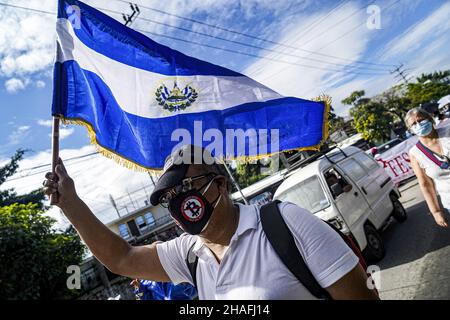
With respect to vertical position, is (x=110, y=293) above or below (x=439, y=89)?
below

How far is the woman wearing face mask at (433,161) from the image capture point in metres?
3.38

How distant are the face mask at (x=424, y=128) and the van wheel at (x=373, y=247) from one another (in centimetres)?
311

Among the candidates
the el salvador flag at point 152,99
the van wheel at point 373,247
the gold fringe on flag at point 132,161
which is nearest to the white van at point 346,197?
the van wheel at point 373,247

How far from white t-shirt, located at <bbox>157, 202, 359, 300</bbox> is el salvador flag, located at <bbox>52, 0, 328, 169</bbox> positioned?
183cm

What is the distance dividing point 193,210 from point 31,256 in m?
8.22

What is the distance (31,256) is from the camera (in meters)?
8.25

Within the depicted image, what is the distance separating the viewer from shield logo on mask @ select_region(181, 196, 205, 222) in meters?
1.88

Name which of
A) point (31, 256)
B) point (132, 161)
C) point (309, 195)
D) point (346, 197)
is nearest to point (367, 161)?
point (346, 197)

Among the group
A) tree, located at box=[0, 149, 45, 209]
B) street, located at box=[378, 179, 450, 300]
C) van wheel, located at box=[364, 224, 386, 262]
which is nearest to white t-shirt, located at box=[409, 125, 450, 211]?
street, located at box=[378, 179, 450, 300]

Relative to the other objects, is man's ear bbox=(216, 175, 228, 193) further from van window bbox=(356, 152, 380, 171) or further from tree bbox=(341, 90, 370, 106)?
tree bbox=(341, 90, 370, 106)
